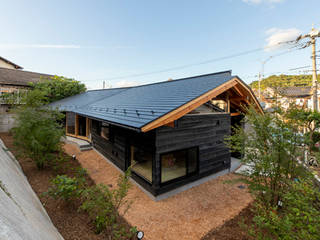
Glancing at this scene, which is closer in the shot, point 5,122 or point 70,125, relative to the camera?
point 5,122

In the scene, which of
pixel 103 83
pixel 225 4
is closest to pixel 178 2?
pixel 225 4

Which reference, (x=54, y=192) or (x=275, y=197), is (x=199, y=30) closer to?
(x=275, y=197)

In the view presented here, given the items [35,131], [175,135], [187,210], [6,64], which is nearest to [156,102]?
[175,135]

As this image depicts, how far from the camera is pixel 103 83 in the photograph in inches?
1766

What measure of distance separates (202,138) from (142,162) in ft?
9.02

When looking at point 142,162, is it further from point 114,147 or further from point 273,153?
point 273,153

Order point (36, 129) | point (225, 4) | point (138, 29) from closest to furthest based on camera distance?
point (36, 129) → point (225, 4) → point (138, 29)

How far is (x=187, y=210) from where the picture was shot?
448 cm

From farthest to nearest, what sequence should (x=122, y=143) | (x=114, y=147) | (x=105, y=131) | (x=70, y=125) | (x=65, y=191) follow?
(x=70, y=125) < (x=105, y=131) < (x=114, y=147) < (x=122, y=143) < (x=65, y=191)

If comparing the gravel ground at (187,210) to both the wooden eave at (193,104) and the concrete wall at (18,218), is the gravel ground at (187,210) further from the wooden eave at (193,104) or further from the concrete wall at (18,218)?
the wooden eave at (193,104)

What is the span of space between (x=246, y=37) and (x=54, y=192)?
754 inches

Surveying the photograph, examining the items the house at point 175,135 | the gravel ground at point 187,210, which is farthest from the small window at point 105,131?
the gravel ground at point 187,210

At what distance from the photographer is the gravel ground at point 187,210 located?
12.2 feet

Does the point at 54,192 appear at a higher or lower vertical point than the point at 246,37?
lower
